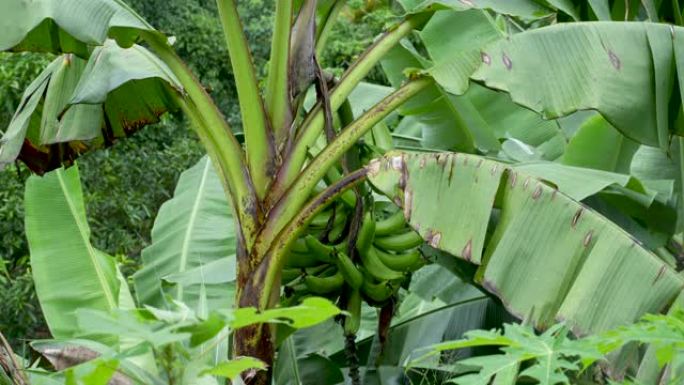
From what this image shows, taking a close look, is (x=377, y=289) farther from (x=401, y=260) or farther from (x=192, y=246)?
(x=192, y=246)

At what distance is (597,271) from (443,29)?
139cm

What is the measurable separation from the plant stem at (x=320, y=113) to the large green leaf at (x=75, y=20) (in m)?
0.50

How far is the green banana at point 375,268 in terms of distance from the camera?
269cm

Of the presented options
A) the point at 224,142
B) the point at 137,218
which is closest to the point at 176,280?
the point at 224,142

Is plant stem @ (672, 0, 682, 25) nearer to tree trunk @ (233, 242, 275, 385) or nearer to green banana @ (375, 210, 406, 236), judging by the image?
green banana @ (375, 210, 406, 236)

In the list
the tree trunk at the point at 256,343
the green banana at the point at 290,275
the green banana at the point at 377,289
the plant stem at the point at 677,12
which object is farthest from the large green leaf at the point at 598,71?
the tree trunk at the point at 256,343

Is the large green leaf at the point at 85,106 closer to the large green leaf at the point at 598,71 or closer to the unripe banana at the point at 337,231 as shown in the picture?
the unripe banana at the point at 337,231

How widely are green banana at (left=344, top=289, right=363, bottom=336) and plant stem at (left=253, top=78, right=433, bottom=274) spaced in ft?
1.09

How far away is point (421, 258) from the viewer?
2.80m

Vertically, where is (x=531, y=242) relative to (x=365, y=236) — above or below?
above

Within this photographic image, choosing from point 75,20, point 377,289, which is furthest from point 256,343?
point 75,20

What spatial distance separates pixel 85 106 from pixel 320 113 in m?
0.64

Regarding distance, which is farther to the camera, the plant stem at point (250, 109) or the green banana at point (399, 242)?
the green banana at point (399, 242)

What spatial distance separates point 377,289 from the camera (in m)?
2.71
